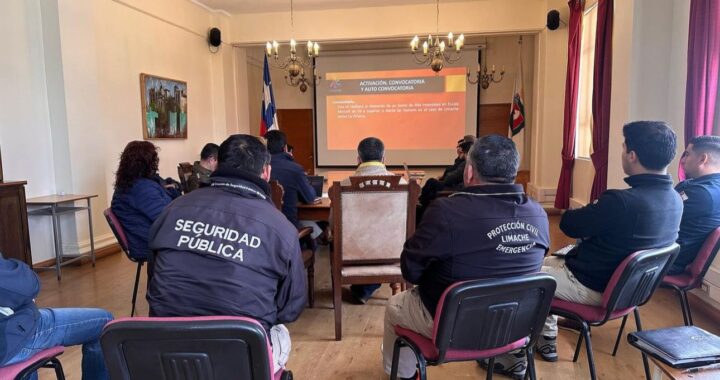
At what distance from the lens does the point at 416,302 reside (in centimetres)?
181

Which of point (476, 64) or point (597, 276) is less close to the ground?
point (476, 64)

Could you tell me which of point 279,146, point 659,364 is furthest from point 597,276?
point 279,146

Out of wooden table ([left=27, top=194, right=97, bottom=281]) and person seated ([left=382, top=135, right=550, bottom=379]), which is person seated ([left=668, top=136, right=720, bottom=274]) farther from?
wooden table ([left=27, top=194, right=97, bottom=281])

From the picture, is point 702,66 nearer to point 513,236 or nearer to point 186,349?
point 513,236

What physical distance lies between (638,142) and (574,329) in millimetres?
1406

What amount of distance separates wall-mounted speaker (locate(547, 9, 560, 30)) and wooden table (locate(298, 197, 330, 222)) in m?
4.81

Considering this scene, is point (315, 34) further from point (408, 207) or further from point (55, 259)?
point (408, 207)

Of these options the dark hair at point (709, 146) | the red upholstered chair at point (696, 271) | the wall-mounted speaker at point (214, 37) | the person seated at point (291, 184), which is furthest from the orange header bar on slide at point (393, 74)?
the red upholstered chair at point (696, 271)

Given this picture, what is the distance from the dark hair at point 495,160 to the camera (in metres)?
1.59

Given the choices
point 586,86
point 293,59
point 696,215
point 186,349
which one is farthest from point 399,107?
point 186,349

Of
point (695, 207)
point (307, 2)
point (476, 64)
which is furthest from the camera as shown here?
point (476, 64)

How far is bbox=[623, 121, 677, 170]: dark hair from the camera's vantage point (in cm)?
191

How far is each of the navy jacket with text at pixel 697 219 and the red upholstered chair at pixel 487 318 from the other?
1.27 m

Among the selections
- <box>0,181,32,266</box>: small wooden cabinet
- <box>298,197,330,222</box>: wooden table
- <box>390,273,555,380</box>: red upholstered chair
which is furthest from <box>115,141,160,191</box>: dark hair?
<box>390,273,555,380</box>: red upholstered chair
